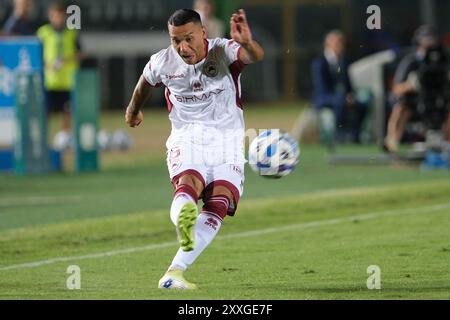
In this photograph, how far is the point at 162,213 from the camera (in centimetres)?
1530

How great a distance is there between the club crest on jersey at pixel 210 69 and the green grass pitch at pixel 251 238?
56.8 inches

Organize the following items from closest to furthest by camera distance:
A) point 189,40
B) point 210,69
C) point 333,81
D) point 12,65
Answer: point 189,40 < point 210,69 < point 12,65 < point 333,81

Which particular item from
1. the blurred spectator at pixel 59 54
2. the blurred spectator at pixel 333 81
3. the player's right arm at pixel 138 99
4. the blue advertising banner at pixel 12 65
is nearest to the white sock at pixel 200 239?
the player's right arm at pixel 138 99

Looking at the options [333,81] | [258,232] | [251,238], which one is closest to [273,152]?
[251,238]

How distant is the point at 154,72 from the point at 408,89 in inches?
501

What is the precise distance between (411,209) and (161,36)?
25404 mm

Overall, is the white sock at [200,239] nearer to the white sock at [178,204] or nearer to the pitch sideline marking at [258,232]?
the white sock at [178,204]

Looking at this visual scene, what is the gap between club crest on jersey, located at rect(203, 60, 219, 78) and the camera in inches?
388

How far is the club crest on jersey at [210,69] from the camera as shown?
9.87m

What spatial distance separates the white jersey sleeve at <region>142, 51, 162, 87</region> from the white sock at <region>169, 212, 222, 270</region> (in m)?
1.06

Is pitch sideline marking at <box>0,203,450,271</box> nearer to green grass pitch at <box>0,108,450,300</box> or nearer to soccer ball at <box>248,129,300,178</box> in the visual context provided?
green grass pitch at <box>0,108,450,300</box>

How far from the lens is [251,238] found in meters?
13.0

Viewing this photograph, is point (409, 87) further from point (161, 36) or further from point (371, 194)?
point (161, 36)

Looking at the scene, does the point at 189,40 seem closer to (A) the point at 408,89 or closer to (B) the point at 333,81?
(A) the point at 408,89
